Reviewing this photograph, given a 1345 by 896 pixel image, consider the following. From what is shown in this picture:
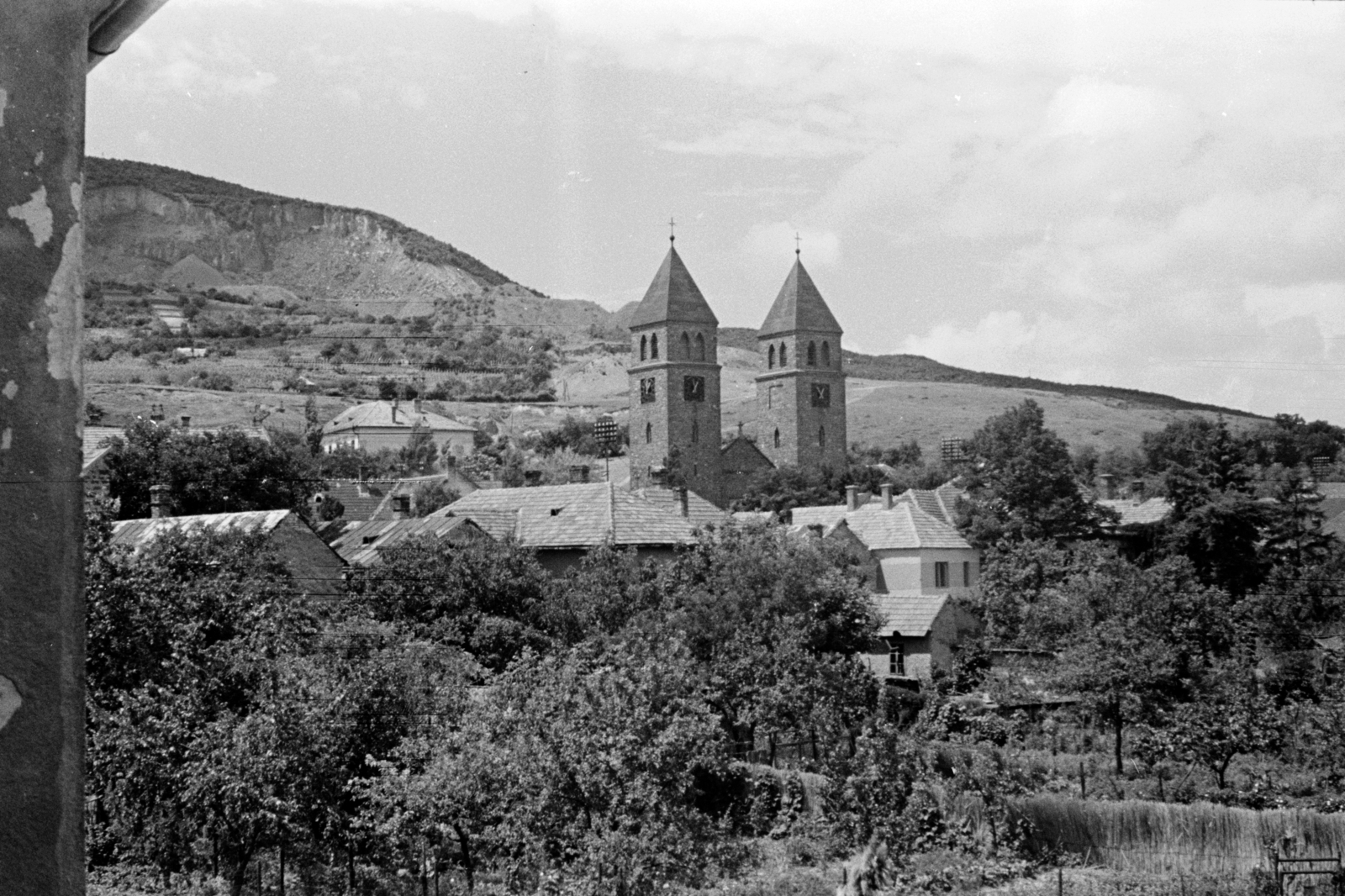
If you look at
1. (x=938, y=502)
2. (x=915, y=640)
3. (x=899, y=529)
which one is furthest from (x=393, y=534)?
(x=938, y=502)

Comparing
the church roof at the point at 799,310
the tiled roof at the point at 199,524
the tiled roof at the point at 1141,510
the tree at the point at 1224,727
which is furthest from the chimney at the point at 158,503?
the church roof at the point at 799,310

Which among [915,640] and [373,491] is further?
[373,491]

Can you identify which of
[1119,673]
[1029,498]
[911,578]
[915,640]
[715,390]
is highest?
[715,390]

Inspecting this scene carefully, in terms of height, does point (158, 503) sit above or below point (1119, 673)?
above

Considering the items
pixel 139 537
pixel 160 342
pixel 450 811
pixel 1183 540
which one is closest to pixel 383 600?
pixel 139 537

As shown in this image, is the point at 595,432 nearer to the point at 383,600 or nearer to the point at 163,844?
the point at 383,600

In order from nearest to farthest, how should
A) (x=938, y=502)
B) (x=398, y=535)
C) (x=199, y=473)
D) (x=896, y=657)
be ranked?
(x=896, y=657) → (x=398, y=535) → (x=199, y=473) → (x=938, y=502)

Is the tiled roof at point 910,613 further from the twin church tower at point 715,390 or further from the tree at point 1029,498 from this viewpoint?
the twin church tower at point 715,390

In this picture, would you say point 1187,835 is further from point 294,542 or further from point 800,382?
point 800,382
